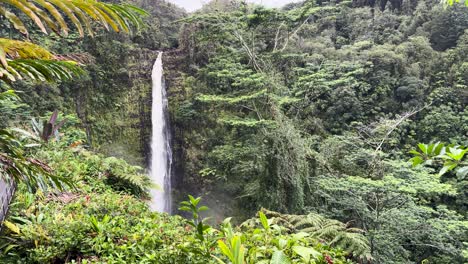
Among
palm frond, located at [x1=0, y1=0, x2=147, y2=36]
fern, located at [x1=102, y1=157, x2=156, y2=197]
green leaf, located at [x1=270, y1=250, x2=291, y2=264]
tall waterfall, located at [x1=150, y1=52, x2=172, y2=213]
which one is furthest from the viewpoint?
tall waterfall, located at [x1=150, y1=52, x2=172, y2=213]

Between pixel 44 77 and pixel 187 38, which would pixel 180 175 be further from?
pixel 44 77

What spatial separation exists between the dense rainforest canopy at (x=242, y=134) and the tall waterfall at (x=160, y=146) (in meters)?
0.34

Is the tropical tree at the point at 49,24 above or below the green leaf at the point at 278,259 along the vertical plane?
above

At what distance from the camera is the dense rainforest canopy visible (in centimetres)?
158

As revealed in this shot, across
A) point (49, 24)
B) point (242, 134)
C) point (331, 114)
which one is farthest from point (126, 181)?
point (331, 114)

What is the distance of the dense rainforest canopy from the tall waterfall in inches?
13.5

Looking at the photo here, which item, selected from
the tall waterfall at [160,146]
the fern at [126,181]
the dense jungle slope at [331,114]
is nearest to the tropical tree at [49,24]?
the fern at [126,181]

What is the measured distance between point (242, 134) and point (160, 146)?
3.48m

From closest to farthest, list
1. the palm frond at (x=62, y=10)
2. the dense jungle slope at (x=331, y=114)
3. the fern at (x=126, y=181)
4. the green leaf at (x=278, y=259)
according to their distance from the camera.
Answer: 1. the palm frond at (x=62, y=10)
2. the green leaf at (x=278, y=259)
3. the fern at (x=126, y=181)
4. the dense jungle slope at (x=331, y=114)

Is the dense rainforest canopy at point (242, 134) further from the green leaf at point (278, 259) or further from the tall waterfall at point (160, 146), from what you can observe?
the tall waterfall at point (160, 146)

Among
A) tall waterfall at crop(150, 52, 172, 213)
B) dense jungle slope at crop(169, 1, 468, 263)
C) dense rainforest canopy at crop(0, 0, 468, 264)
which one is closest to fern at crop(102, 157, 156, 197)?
dense rainforest canopy at crop(0, 0, 468, 264)

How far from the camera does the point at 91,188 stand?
3688mm

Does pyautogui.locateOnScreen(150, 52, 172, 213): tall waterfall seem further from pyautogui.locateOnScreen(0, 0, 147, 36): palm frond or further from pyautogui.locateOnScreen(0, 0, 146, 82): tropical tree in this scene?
pyautogui.locateOnScreen(0, 0, 147, 36): palm frond

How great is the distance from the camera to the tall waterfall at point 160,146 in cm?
1016
